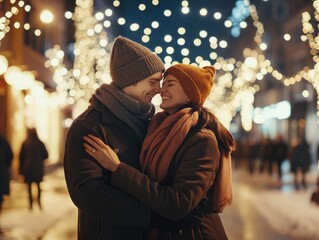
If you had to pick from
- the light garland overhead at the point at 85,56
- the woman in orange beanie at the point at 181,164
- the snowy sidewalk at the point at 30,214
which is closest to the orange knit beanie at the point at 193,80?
the woman in orange beanie at the point at 181,164

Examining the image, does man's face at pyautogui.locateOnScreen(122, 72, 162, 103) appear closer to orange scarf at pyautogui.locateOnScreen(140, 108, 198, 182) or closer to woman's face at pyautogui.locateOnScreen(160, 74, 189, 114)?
woman's face at pyautogui.locateOnScreen(160, 74, 189, 114)

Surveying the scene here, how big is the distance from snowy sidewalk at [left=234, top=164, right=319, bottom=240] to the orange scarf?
8.02m

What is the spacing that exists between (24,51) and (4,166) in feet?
48.9

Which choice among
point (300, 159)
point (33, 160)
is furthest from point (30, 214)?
point (300, 159)

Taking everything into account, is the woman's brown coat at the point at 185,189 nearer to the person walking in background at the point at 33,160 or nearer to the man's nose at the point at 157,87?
the man's nose at the point at 157,87

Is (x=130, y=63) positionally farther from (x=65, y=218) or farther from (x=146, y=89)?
(x=65, y=218)

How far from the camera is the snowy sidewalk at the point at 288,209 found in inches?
455

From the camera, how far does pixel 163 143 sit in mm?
3096

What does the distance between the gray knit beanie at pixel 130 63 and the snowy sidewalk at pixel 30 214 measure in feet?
25.5

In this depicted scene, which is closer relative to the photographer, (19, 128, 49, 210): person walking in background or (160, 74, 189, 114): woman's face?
(160, 74, 189, 114): woman's face

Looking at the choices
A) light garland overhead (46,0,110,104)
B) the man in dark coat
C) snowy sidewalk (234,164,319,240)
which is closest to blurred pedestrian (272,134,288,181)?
snowy sidewalk (234,164,319,240)

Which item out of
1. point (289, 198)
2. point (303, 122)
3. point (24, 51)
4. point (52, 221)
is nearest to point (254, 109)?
point (303, 122)

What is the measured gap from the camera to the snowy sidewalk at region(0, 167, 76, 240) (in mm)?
11211

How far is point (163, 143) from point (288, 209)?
40.9 ft
